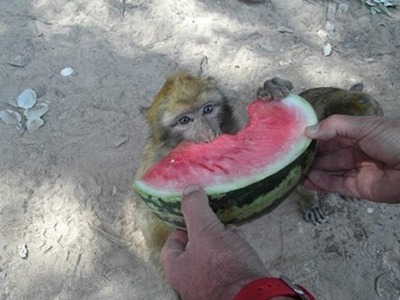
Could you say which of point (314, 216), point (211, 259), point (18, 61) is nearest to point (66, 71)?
point (18, 61)

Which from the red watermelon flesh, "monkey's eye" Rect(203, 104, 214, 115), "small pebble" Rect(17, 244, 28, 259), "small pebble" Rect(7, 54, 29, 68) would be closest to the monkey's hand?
the red watermelon flesh

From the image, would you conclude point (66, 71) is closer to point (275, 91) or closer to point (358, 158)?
point (275, 91)

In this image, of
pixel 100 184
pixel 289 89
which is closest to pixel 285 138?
pixel 289 89

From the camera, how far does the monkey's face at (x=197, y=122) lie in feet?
9.63

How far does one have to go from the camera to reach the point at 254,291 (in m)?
1.86

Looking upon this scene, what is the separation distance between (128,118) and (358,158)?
7.26 feet

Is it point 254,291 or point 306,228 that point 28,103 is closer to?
point 306,228

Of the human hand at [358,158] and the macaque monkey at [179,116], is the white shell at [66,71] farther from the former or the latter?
the human hand at [358,158]

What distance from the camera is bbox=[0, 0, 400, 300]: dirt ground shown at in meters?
3.64

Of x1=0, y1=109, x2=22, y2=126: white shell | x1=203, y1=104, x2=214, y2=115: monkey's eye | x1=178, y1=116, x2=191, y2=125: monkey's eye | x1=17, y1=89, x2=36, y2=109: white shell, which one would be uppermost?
x1=203, y1=104, x2=214, y2=115: monkey's eye

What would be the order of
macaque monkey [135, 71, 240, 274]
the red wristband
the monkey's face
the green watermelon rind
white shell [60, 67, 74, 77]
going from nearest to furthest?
the red wristband → the green watermelon rind → the monkey's face → macaque monkey [135, 71, 240, 274] → white shell [60, 67, 74, 77]

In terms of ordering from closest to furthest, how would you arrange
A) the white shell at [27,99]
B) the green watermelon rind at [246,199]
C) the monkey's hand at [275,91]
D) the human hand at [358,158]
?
the green watermelon rind at [246,199], the human hand at [358,158], the monkey's hand at [275,91], the white shell at [27,99]

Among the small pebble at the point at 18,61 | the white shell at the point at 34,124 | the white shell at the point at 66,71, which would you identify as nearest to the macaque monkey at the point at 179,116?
the white shell at the point at 34,124

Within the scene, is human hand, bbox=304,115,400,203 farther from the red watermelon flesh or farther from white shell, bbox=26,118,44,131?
white shell, bbox=26,118,44,131
